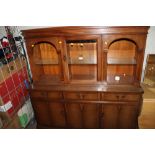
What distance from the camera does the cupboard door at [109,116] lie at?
83.7 inches

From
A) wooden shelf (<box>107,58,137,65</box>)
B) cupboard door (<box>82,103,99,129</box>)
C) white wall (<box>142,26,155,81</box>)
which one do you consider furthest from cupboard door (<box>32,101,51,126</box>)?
white wall (<box>142,26,155,81</box>)

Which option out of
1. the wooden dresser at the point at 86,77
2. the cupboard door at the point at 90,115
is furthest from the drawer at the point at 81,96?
the cupboard door at the point at 90,115

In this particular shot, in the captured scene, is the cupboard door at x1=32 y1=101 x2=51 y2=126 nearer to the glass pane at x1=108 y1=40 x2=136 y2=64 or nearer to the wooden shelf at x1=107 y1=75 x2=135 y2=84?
the wooden shelf at x1=107 y1=75 x2=135 y2=84

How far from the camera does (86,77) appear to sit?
89.7 inches

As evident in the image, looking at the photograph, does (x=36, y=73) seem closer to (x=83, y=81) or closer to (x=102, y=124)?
(x=83, y=81)

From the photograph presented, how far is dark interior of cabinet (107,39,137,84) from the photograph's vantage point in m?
2.11

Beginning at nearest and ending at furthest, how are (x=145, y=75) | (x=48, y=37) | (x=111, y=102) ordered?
(x=48, y=37), (x=111, y=102), (x=145, y=75)

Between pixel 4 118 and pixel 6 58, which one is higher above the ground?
pixel 6 58

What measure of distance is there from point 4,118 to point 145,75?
2.19 m

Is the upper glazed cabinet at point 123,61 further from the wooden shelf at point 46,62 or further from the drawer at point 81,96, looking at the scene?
the wooden shelf at point 46,62

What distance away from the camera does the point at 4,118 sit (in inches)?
77.5

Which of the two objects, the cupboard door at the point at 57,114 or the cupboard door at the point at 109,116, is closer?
the cupboard door at the point at 109,116
